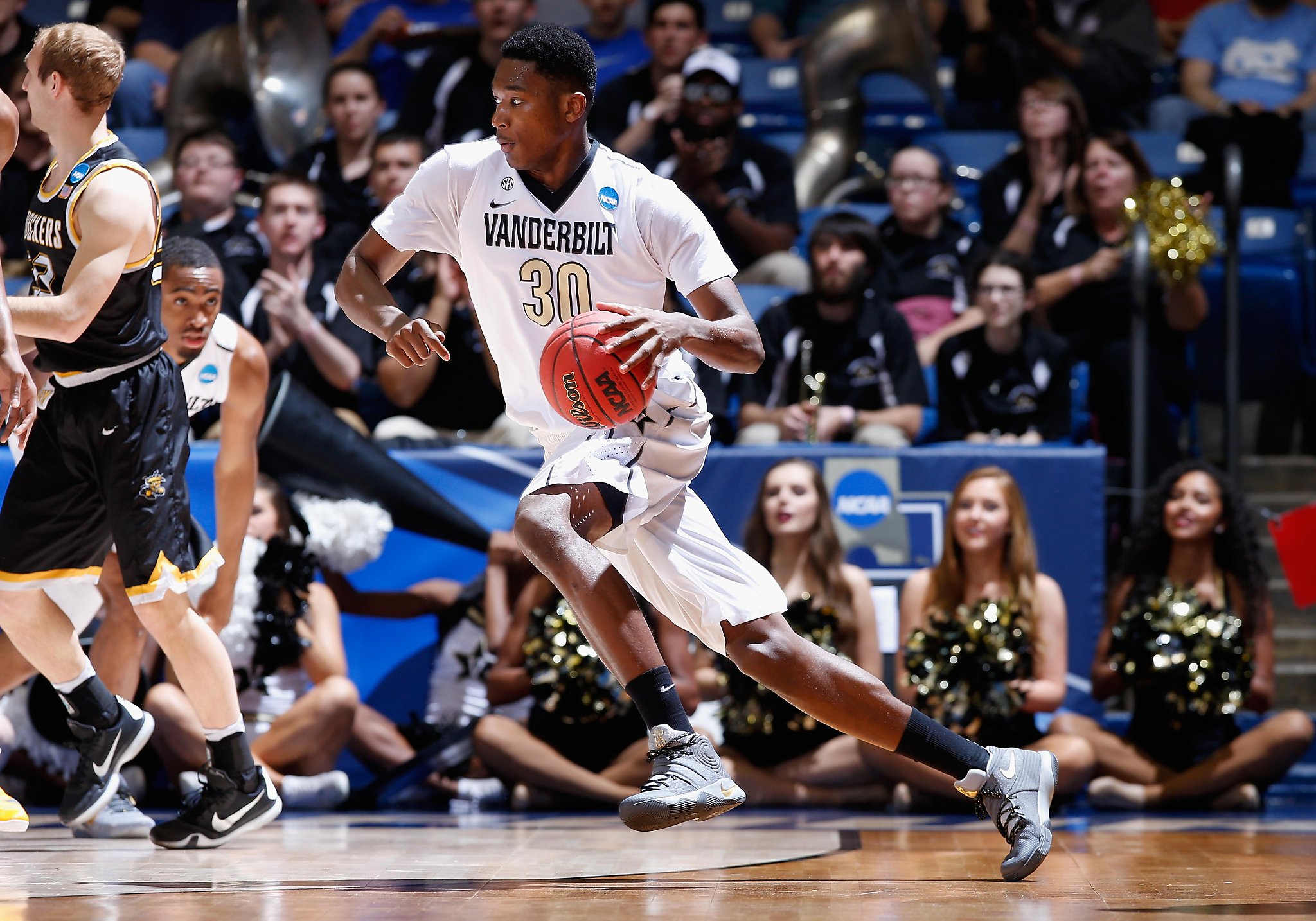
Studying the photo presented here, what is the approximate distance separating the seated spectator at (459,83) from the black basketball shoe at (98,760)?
5.07 meters

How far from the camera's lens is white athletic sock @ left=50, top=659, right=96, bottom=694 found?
4641mm

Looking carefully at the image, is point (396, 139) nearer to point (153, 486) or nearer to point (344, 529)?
point (344, 529)

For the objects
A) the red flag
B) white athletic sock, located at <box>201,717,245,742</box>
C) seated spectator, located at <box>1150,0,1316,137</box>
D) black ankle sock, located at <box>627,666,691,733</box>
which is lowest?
white athletic sock, located at <box>201,717,245,742</box>

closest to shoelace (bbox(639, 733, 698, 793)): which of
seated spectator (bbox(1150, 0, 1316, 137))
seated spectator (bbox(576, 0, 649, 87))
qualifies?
seated spectator (bbox(576, 0, 649, 87))

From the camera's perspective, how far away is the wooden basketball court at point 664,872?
3592 millimetres

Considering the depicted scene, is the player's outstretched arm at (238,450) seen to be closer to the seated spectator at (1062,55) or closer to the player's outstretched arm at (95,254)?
the player's outstretched arm at (95,254)

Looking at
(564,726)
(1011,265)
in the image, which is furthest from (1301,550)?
(564,726)

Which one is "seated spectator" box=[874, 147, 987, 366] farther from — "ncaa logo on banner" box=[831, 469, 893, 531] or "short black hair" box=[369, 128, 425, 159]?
"short black hair" box=[369, 128, 425, 159]

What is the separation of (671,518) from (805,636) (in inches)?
89.2

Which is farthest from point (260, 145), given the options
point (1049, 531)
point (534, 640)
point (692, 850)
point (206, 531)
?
point (692, 850)

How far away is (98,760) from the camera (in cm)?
468

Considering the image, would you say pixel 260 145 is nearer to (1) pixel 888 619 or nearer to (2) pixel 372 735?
(2) pixel 372 735

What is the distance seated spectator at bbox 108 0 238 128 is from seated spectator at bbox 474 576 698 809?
5.16 meters

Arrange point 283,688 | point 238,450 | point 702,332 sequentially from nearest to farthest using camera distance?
point 702,332 < point 238,450 < point 283,688
